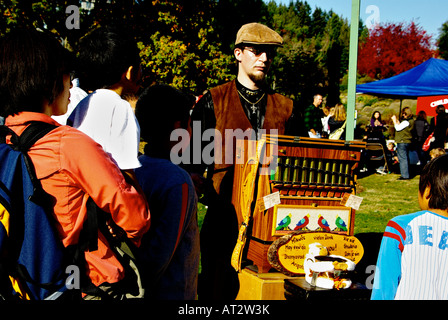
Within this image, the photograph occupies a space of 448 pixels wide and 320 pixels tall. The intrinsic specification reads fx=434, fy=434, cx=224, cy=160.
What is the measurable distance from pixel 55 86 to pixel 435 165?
1.61 meters

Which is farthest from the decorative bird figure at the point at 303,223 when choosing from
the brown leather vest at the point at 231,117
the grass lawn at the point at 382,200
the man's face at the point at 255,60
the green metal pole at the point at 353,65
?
the grass lawn at the point at 382,200

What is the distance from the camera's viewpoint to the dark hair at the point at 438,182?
74.9 inches

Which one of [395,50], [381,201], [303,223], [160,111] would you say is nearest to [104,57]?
[160,111]

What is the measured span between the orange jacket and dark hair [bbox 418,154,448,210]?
1320 millimetres

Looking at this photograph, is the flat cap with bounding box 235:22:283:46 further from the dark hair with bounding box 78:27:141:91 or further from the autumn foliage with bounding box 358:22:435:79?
the autumn foliage with bounding box 358:22:435:79

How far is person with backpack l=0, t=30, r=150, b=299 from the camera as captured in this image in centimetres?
136

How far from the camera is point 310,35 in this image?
3216cm

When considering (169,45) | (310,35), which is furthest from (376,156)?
(310,35)

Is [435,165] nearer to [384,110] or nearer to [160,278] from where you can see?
[160,278]

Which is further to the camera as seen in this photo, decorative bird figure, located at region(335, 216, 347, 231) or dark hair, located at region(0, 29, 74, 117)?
decorative bird figure, located at region(335, 216, 347, 231)

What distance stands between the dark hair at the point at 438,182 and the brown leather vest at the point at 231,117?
1.14 m

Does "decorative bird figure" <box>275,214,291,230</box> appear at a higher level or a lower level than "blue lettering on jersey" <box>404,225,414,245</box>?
lower

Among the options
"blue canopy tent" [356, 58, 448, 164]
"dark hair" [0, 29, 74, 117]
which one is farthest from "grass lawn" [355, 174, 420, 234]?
"dark hair" [0, 29, 74, 117]

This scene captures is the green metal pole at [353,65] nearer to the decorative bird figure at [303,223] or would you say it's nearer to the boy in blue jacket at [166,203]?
the decorative bird figure at [303,223]
